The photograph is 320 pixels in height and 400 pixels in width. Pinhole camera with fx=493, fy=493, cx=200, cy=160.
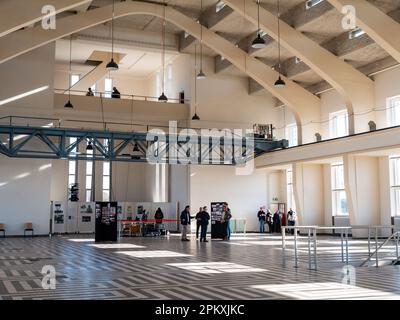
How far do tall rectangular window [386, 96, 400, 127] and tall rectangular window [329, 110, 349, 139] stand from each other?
3.38 metres

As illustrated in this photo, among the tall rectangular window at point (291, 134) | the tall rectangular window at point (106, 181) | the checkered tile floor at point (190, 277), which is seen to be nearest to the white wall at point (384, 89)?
the tall rectangular window at point (291, 134)

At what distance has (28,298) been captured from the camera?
7.74 meters

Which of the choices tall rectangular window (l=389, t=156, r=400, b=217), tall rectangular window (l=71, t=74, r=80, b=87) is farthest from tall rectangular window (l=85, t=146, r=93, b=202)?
tall rectangular window (l=389, t=156, r=400, b=217)

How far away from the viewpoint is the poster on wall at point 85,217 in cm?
2978

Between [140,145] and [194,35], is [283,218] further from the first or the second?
[194,35]

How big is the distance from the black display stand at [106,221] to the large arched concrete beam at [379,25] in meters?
A: 12.3

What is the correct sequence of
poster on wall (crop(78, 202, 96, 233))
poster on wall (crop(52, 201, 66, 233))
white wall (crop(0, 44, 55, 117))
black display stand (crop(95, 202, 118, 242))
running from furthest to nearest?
1. poster on wall (crop(78, 202, 96, 233))
2. poster on wall (crop(52, 201, 66, 233))
3. white wall (crop(0, 44, 55, 117))
4. black display stand (crop(95, 202, 118, 242))

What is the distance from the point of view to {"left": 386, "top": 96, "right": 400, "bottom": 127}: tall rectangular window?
2358cm

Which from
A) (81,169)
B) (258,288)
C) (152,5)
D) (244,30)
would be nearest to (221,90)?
(244,30)

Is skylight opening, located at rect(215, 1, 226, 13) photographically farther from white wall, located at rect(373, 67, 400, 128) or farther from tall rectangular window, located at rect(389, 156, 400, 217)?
tall rectangular window, located at rect(389, 156, 400, 217)

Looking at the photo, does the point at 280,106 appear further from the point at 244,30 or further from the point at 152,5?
the point at 152,5

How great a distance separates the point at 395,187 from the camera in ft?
81.3

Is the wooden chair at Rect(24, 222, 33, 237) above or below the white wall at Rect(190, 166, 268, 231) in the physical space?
below

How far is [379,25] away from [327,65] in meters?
4.56
